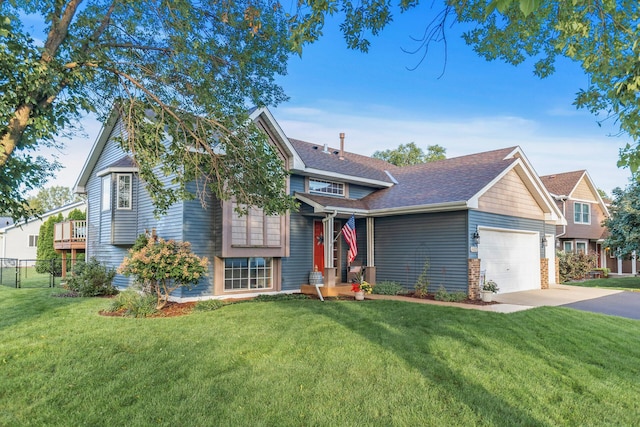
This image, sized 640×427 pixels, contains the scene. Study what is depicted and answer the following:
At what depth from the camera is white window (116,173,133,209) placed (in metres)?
13.5

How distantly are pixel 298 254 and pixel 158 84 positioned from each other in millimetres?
7862

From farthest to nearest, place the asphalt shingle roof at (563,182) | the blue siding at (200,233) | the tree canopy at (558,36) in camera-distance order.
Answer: the asphalt shingle roof at (563,182) < the blue siding at (200,233) < the tree canopy at (558,36)

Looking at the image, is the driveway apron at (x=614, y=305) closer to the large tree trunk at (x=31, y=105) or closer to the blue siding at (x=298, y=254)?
the blue siding at (x=298, y=254)

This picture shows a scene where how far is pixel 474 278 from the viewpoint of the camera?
12.6 m

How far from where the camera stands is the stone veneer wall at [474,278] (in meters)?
12.5

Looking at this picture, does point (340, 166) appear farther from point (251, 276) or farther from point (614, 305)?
point (614, 305)

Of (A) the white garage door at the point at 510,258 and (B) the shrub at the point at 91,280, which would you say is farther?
(A) the white garage door at the point at 510,258

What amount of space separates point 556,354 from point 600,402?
196 centimetres

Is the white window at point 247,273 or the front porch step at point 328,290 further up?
the white window at point 247,273

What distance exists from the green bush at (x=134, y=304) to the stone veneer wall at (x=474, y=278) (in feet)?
29.7

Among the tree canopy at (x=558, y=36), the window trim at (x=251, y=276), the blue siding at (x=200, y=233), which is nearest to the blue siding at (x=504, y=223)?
the window trim at (x=251, y=276)

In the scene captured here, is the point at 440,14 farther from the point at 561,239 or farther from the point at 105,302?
the point at 561,239

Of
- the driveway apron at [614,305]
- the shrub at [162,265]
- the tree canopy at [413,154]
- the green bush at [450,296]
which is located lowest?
the driveway apron at [614,305]

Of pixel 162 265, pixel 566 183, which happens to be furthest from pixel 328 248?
pixel 566 183
